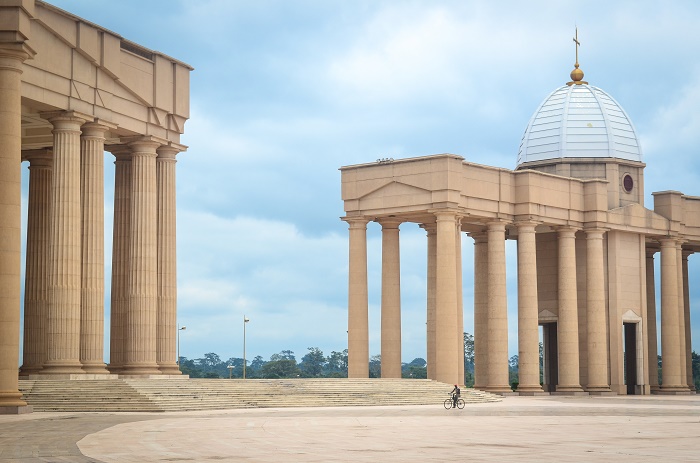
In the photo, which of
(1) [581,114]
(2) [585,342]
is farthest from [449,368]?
(1) [581,114]

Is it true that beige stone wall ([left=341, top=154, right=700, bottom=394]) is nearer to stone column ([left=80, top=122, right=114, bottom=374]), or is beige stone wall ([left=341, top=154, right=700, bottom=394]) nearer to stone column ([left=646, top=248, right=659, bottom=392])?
stone column ([left=646, top=248, right=659, bottom=392])

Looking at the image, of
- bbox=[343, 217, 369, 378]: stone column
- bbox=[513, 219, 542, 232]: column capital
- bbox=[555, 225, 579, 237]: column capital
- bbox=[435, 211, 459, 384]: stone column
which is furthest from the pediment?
bbox=[555, 225, 579, 237]: column capital

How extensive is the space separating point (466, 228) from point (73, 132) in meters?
38.0

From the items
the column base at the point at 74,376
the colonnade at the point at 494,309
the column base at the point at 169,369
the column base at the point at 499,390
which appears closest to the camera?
the column base at the point at 74,376

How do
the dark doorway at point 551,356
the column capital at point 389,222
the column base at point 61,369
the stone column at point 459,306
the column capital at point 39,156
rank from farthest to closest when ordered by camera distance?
the dark doorway at point 551,356, the column capital at point 389,222, the stone column at point 459,306, the column capital at point 39,156, the column base at point 61,369

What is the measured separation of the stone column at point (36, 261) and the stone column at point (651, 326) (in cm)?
5097

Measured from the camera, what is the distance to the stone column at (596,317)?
84.2 metres

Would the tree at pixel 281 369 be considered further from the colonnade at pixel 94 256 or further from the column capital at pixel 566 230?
the colonnade at pixel 94 256

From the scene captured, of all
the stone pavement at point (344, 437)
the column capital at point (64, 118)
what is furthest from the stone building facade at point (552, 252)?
the stone pavement at point (344, 437)

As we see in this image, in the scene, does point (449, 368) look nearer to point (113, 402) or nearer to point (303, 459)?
point (113, 402)

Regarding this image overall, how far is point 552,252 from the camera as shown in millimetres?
90188

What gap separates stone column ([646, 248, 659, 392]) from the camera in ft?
303

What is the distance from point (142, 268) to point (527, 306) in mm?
31026

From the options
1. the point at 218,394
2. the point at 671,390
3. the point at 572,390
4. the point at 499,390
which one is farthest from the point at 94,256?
the point at 671,390
